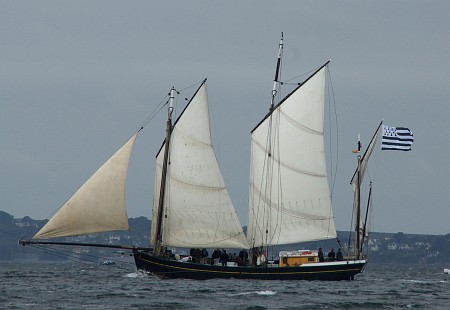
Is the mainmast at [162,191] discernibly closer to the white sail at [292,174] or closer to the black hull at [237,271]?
the black hull at [237,271]

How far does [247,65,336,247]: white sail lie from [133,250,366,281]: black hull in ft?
9.77

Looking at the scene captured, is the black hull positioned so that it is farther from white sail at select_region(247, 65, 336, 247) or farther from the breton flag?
the breton flag

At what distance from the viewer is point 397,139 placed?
94188mm

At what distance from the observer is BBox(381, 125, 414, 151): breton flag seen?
94062mm

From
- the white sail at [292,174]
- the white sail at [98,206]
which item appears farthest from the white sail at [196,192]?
A: the white sail at [98,206]

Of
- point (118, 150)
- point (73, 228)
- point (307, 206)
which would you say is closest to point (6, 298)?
point (73, 228)

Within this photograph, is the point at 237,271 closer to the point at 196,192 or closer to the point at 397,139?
the point at 196,192

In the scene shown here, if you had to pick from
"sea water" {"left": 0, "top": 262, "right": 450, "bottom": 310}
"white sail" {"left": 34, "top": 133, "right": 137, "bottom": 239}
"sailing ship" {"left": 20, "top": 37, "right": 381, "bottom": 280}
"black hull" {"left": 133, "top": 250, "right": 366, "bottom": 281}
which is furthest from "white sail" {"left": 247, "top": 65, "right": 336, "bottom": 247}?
"white sail" {"left": 34, "top": 133, "right": 137, "bottom": 239}

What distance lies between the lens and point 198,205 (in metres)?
86.6

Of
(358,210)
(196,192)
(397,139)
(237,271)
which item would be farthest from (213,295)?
(397,139)

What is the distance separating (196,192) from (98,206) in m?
8.13

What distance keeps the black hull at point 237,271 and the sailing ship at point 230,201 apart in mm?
80

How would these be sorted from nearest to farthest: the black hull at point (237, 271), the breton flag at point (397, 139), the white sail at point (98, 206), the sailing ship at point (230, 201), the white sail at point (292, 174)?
the white sail at point (98, 206) → the sailing ship at point (230, 201) → the black hull at point (237, 271) → the white sail at point (292, 174) → the breton flag at point (397, 139)

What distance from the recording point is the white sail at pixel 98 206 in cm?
8200
